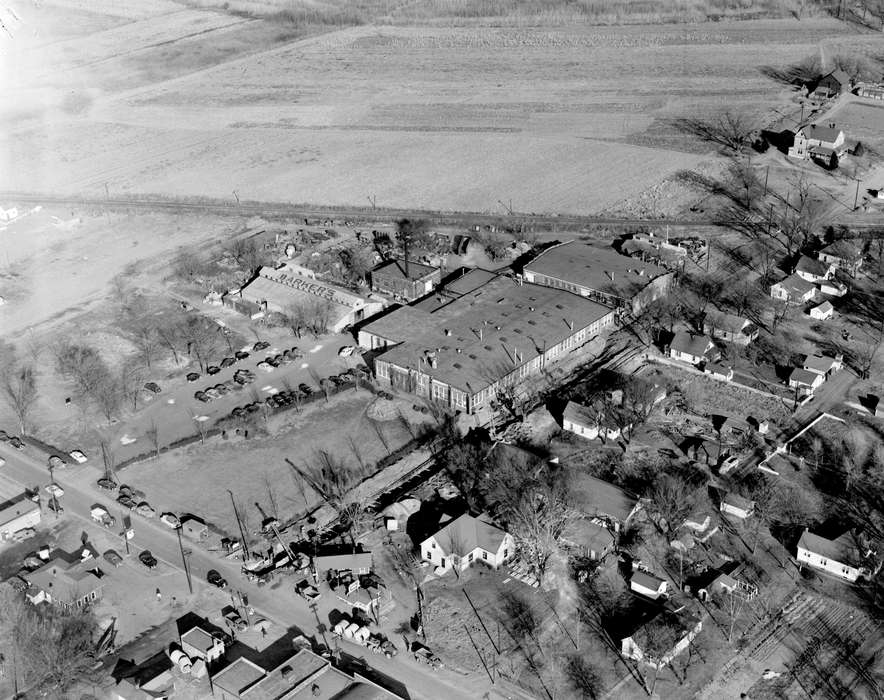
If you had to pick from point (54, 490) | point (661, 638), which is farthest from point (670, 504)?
point (54, 490)

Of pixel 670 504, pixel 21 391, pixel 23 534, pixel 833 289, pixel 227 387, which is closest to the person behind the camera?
pixel 670 504

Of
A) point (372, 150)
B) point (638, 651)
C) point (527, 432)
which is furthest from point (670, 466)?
point (372, 150)

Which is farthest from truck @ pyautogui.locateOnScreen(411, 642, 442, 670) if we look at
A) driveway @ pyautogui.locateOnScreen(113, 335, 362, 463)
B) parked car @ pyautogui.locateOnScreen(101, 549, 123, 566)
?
driveway @ pyautogui.locateOnScreen(113, 335, 362, 463)

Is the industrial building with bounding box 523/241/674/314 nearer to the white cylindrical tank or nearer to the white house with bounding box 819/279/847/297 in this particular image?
the white house with bounding box 819/279/847/297

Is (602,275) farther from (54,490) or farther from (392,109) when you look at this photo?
(392,109)

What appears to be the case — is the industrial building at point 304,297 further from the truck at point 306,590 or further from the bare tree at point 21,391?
the truck at point 306,590

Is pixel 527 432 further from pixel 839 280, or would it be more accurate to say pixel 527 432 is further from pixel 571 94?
pixel 571 94
